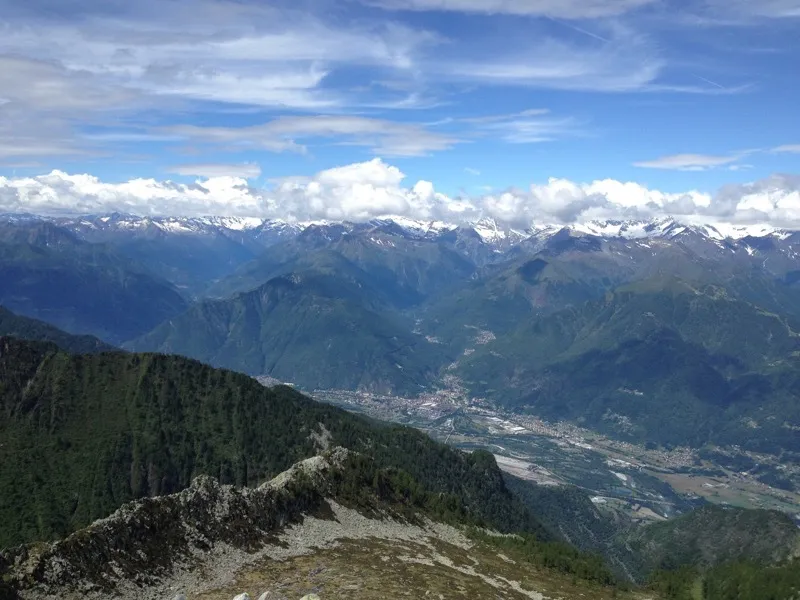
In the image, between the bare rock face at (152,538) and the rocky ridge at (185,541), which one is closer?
the bare rock face at (152,538)

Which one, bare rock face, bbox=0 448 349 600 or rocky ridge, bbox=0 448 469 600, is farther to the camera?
rocky ridge, bbox=0 448 469 600

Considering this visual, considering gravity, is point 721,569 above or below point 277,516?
below

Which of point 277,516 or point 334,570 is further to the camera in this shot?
point 277,516

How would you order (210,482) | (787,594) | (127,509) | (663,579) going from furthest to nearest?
1. (663,579)
2. (787,594)
3. (210,482)
4. (127,509)

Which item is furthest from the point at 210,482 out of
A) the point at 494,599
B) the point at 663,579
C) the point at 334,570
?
the point at 663,579

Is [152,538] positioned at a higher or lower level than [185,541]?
higher

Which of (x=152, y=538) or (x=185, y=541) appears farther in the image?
(x=185, y=541)

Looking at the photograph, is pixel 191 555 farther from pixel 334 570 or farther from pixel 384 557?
pixel 384 557

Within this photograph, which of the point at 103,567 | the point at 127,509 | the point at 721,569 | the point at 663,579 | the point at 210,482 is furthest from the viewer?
the point at 721,569
